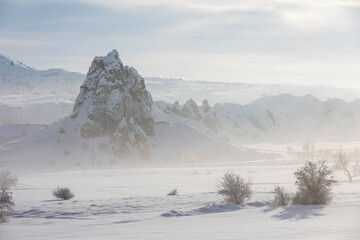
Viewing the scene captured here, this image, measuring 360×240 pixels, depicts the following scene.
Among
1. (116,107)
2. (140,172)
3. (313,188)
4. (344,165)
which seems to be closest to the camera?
(313,188)

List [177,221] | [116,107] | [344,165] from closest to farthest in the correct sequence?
[177,221], [344,165], [116,107]

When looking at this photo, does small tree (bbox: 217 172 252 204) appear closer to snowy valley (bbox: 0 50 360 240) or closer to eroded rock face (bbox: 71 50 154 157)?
snowy valley (bbox: 0 50 360 240)

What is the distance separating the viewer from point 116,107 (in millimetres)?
111750

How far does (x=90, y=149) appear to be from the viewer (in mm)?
105125

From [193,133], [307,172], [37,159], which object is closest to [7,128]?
[37,159]

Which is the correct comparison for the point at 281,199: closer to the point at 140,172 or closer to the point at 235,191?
the point at 235,191

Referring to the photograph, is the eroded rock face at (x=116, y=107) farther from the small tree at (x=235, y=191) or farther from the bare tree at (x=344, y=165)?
the small tree at (x=235, y=191)

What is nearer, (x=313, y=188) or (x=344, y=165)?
(x=313, y=188)

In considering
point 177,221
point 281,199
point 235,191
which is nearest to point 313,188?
point 281,199

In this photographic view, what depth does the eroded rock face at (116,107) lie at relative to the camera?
358 ft

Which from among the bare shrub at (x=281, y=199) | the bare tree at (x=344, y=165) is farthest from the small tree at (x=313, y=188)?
the bare tree at (x=344, y=165)

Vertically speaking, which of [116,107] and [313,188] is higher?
[116,107]

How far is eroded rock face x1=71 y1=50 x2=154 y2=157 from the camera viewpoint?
109125 mm

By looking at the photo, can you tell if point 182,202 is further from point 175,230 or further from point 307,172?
point 175,230
